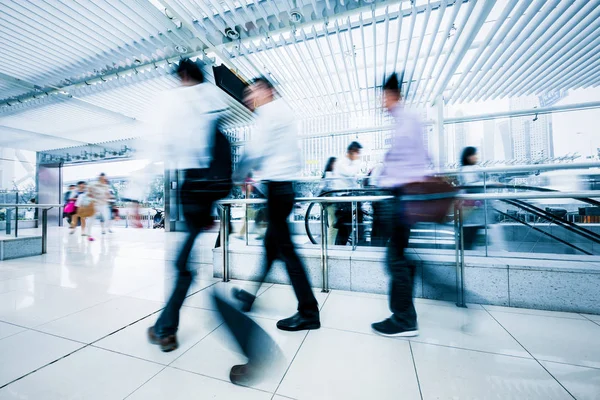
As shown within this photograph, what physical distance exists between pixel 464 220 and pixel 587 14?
2855mm

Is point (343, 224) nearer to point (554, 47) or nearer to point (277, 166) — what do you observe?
point (277, 166)

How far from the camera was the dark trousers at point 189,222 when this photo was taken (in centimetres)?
119

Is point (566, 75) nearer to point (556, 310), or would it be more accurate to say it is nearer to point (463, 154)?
point (463, 154)

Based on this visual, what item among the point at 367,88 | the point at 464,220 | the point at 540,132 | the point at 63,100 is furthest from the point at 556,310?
the point at 63,100

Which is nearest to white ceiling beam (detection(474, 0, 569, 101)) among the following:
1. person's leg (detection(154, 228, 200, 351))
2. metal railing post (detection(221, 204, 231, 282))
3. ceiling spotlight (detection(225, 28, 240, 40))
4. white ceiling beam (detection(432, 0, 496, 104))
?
white ceiling beam (detection(432, 0, 496, 104))

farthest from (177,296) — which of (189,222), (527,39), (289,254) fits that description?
(527,39)

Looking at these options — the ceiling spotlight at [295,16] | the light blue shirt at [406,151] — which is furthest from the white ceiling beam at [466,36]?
the light blue shirt at [406,151]

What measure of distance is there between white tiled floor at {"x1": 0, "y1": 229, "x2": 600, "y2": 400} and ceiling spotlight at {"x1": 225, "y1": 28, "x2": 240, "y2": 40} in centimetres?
306

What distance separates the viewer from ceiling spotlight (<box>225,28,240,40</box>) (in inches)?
119

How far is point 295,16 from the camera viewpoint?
2.79 m

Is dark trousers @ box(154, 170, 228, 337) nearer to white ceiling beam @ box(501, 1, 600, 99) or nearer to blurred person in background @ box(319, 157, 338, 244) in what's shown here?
blurred person in background @ box(319, 157, 338, 244)

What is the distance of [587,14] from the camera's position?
2.56 m

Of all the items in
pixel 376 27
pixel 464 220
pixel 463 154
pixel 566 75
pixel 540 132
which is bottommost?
pixel 464 220

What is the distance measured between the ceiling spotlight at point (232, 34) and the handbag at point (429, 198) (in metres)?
2.99
